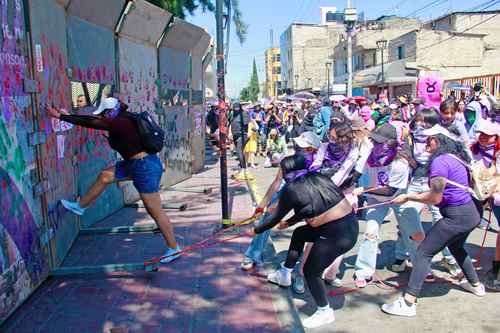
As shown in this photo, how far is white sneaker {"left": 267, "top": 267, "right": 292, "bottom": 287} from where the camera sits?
491 centimetres

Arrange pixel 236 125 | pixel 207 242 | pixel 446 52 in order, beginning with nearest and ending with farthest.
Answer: pixel 207 242
pixel 236 125
pixel 446 52

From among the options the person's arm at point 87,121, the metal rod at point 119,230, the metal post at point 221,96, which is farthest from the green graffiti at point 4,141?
the metal post at point 221,96

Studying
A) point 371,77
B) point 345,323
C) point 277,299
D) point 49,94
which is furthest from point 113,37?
point 371,77

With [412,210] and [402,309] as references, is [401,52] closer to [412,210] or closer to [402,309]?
[412,210]

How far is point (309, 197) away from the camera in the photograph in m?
3.92

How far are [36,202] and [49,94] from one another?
120 cm

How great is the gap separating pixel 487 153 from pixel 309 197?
2.21 m

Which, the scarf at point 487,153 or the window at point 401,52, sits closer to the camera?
the scarf at point 487,153

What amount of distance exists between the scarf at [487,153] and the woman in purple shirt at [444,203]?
2.22 ft

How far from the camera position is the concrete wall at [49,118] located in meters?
4.16

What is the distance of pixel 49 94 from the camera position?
17.3ft

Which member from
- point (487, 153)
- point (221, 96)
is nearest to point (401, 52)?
point (221, 96)

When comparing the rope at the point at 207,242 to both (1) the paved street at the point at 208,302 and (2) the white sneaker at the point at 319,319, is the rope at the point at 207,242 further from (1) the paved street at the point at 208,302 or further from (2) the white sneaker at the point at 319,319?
(2) the white sneaker at the point at 319,319

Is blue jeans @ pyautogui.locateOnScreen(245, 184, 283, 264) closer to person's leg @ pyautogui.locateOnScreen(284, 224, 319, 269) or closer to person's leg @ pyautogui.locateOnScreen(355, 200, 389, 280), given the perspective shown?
person's leg @ pyautogui.locateOnScreen(284, 224, 319, 269)
